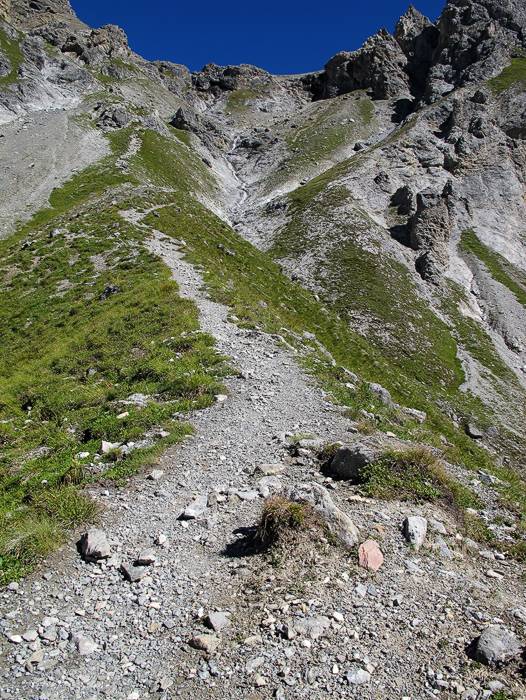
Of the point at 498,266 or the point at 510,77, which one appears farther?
the point at 510,77

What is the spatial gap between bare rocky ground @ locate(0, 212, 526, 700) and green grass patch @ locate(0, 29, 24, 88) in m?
116

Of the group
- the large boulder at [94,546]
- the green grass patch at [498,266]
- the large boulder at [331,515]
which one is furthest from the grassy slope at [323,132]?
the large boulder at [94,546]

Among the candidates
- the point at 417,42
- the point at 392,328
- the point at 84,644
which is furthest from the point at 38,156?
the point at 417,42

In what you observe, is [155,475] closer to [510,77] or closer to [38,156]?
[38,156]

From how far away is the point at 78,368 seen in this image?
1897 centimetres

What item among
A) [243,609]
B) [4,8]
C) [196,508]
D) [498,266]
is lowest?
[196,508]

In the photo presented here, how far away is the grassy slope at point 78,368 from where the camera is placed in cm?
1045

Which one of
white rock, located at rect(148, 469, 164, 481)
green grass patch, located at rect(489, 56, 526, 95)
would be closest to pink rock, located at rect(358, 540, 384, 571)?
white rock, located at rect(148, 469, 164, 481)

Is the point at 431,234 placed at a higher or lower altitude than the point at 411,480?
higher

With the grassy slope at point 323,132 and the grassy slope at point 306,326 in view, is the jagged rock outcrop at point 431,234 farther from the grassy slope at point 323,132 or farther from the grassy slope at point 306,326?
the grassy slope at point 323,132

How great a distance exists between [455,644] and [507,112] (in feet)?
406

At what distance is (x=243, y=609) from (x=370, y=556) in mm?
2601

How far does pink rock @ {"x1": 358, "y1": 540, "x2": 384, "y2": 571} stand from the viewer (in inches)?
323

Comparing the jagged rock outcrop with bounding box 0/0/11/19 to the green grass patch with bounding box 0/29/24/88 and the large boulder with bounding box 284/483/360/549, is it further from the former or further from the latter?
the large boulder with bounding box 284/483/360/549
